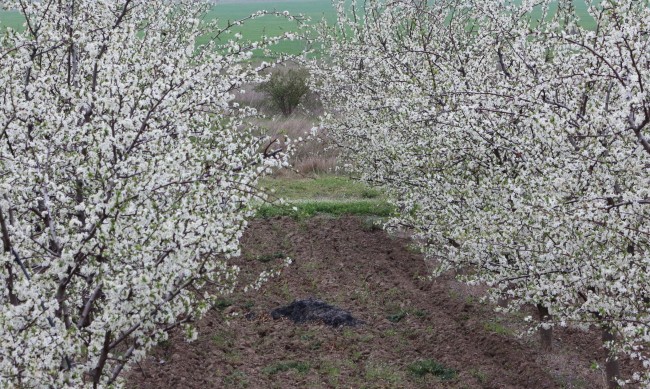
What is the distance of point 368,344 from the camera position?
1158cm

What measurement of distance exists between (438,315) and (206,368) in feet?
14.9

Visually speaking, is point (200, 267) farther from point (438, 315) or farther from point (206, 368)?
point (438, 315)

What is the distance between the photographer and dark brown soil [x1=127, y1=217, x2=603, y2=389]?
1012cm

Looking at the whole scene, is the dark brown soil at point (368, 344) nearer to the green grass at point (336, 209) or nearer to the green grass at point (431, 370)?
the green grass at point (431, 370)

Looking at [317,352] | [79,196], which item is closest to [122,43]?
[79,196]

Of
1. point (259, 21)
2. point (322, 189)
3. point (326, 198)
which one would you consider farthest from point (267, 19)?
point (326, 198)

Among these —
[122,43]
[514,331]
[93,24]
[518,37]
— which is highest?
[518,37]

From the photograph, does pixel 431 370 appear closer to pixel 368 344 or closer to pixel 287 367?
pixel 368 344

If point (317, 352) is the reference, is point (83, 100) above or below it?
above

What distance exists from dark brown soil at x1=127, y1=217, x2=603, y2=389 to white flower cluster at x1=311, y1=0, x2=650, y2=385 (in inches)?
57.4

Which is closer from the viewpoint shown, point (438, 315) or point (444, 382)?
point (444, 382)

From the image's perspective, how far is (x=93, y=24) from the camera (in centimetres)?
788

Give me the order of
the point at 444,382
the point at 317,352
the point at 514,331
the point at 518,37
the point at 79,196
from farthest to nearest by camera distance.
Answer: the point at 514,331, the point at 317,352, the point at 444,382, the point at 518,37, the point at 79,196

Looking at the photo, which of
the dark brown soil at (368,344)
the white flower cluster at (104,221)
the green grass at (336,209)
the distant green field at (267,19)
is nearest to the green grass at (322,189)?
the green grass at (336,209)
